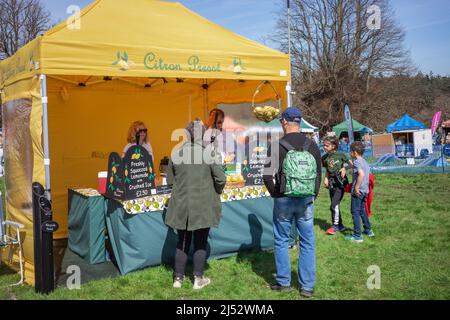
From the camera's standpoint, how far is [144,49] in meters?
4.65

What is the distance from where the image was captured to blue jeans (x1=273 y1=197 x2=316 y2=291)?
397 centimetres

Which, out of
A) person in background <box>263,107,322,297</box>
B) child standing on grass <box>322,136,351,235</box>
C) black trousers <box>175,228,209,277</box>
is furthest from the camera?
child standing on grass <box>322,136,351,235</box>

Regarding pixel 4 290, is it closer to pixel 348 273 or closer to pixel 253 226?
pixel 253 226

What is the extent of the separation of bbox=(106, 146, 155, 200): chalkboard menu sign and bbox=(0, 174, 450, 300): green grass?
0.89 meters

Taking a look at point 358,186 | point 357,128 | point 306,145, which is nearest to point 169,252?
point 306,145

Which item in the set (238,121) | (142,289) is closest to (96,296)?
(142,289)

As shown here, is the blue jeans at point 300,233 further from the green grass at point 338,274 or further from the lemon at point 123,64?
the lemon at point 123,64

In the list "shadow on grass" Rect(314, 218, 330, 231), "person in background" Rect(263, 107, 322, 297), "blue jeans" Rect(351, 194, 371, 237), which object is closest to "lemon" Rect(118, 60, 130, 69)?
"person in background" Rect(263, 107, 322, 297)

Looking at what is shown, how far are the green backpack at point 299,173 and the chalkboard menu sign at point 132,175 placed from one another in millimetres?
1645

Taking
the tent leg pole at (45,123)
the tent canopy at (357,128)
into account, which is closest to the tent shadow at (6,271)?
the tent leg pole at (45,123)

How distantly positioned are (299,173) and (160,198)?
5.64 ft

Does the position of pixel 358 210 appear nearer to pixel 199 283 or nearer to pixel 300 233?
pixel 300 233

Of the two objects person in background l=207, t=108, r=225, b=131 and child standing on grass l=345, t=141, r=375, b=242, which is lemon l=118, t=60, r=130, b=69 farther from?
child standing on grass l=345, t=141, r=375, b=242
